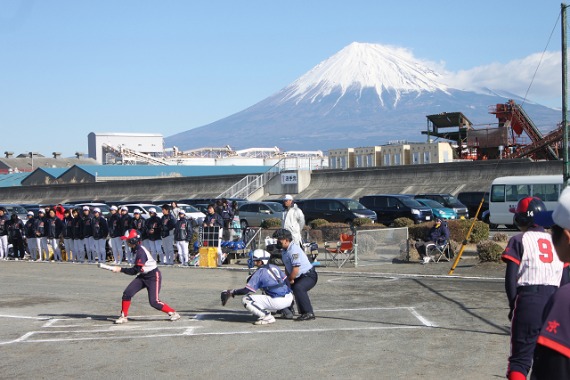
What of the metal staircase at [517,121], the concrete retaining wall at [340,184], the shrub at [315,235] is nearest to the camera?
the shrub at [315,235]

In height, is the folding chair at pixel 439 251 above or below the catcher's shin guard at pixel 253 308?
below

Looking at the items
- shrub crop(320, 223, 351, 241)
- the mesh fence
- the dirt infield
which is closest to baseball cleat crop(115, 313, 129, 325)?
the dirt infield

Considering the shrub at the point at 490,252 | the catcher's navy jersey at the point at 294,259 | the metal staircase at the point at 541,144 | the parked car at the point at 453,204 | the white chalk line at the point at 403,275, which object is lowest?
the white chalk line at the point at 403,275

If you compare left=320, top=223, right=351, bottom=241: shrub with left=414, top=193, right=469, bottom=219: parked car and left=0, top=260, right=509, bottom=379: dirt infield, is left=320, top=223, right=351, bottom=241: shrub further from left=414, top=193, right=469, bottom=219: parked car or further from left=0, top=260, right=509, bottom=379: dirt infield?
left=414, top=193, right=469, bottom=219: parked car

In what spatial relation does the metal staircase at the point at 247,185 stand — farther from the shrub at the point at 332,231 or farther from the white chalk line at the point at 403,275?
the white chalk line at the point at 403,275

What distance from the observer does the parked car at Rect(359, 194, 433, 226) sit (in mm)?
34719

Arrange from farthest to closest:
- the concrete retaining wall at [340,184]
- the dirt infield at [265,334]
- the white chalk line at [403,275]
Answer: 1. the concrete retaining wall at [340,184]
2. the white chalk line at [403,275]
3. the dirt infield at [265,334]

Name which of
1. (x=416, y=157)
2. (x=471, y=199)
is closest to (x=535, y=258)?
(x=471, y=199)

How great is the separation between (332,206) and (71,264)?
1464 centimetres

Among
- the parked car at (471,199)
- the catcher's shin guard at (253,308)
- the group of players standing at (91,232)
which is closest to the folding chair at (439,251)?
the group of players standing at (91,232)

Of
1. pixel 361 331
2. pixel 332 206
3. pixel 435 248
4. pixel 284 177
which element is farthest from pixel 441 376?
pixel 284 177

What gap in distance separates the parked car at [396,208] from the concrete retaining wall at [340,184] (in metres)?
8.11

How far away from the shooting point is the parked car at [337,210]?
1396 inches

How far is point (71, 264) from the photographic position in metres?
25.0
